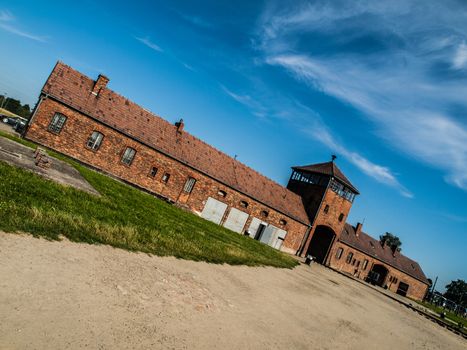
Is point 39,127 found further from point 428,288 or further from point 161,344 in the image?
point 428,288

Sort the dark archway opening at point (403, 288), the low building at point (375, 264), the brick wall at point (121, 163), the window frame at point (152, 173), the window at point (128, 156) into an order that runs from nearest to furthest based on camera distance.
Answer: the brick wall at point (121, 163) < the window at point (128, 156) < the window frame at point (152, 173) < the low building at point (375, 264) < the dark archway opening at point (403, 288)

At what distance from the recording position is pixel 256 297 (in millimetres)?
9172

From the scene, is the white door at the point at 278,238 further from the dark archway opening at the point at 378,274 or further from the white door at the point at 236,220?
the dark archway opening at the point at 378,274

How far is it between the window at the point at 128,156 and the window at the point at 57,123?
4591mm

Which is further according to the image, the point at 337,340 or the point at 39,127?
the point at 39,127

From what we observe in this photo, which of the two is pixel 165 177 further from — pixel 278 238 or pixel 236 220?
pixel 278 238

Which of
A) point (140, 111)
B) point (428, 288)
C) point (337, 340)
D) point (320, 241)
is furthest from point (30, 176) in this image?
point (428, 288)

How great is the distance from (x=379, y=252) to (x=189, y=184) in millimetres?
34896

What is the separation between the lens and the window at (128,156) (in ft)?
81.9

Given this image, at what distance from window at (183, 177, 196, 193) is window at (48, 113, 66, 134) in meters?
10.2

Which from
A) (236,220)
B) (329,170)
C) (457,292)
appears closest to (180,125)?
(236,220)

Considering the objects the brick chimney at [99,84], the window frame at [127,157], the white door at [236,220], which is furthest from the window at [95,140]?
the white door at [236,220]

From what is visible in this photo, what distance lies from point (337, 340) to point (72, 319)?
6.70 m

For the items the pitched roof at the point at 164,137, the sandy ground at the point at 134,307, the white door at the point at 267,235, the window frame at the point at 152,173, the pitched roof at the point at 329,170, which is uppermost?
the pitched roof at the point at 329,170
